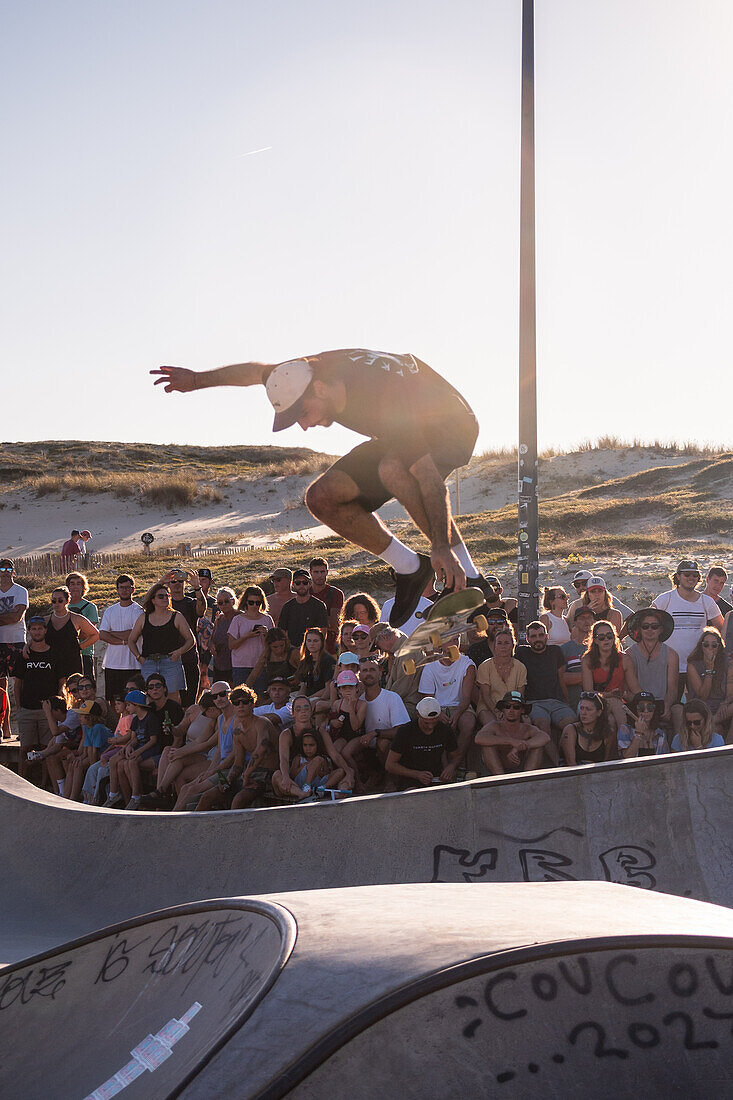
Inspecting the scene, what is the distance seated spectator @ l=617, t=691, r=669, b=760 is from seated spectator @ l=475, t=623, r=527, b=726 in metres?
0.88

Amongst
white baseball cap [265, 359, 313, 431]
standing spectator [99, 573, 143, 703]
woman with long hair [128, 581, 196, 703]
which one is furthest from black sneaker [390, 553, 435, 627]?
standing spectator [99, 573, 143, 703]

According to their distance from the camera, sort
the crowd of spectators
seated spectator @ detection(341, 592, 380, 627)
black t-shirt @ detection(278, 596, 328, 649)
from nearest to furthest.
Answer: the crowd of spectators, seated spectator @ detection(341, 592, 380, 627), black t-shirt @ detection(278, 596, 328, 649)

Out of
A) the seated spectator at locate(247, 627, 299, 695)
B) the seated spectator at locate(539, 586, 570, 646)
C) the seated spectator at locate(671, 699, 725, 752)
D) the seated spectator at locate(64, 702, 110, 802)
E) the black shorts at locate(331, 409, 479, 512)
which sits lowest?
the seated spectator at locate(64, 702, 110, 802)

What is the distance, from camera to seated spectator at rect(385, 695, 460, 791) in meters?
7.15

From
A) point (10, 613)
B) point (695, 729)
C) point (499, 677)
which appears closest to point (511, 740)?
point (499, 677)

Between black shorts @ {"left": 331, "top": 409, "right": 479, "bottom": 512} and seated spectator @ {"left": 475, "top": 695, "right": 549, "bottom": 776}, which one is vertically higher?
black shorts @ {"left": 331, "top": 409, "right": 479, "bottom": 512}

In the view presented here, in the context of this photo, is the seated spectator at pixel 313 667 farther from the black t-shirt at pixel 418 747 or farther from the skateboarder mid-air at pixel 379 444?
the black t-shirt at pixel 418 747

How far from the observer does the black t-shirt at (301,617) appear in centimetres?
889

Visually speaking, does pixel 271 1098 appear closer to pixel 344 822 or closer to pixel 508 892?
pixel 508 892

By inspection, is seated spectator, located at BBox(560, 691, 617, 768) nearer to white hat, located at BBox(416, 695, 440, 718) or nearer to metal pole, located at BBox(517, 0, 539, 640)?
white hat, located at BBox(416, 695, 440, 718)

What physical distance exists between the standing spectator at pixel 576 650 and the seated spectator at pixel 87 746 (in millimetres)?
4242

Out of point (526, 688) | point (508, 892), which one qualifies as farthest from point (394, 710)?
point (508, 892)

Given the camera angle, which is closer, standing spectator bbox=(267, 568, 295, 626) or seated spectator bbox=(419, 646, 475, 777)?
seated spectator bbox=(419, 646, 475, 777)

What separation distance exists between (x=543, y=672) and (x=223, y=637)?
3400 mm
